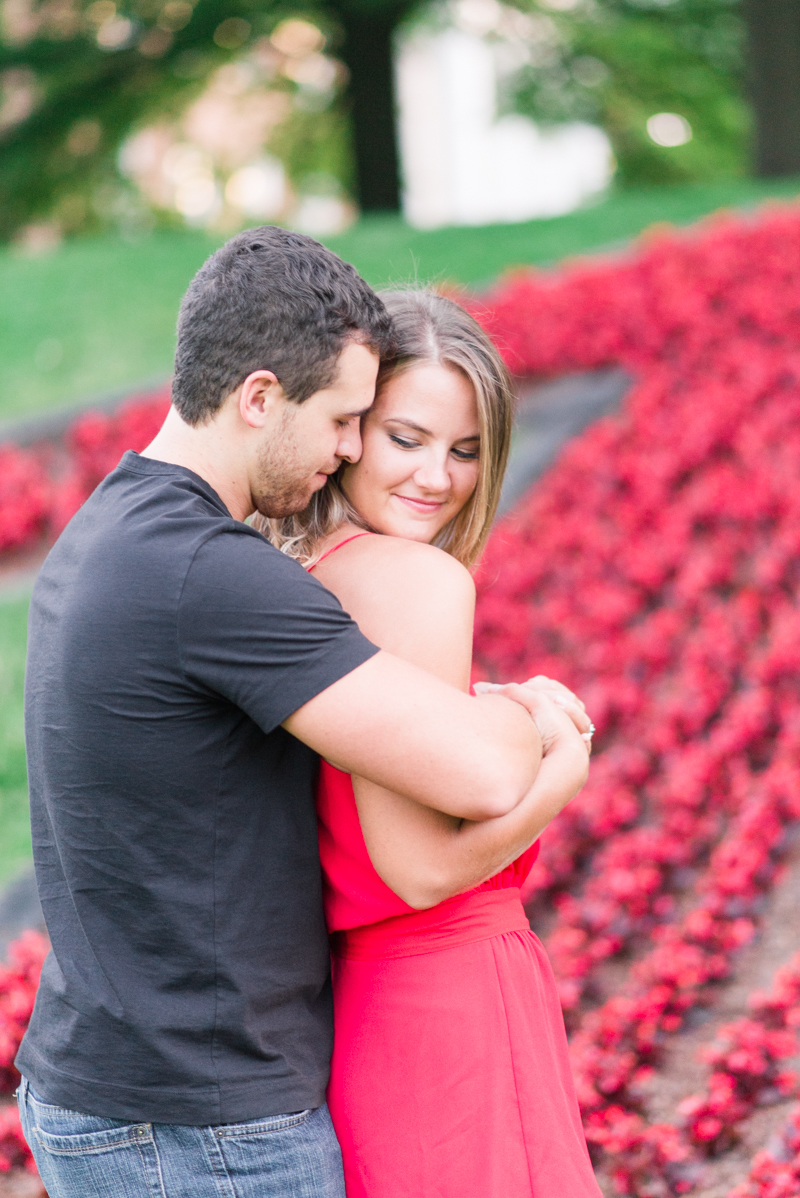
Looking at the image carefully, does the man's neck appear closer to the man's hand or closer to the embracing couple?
the embracing couple

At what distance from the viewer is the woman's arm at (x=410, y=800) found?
5.85ft

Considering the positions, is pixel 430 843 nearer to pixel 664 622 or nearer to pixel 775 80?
pixel 664 622

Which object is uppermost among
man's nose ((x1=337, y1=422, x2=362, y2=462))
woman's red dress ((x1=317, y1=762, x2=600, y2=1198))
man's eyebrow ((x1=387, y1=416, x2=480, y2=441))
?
man's nose ((x1=337, y1=422, x2=362, y2=462))

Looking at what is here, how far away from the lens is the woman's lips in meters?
2.26

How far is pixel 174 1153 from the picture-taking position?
1.72 metres

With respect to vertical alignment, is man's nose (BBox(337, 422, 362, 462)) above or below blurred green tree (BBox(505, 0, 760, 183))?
above

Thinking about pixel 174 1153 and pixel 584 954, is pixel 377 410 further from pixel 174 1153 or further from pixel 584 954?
pixel 584 954

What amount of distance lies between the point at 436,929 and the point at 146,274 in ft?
32.9

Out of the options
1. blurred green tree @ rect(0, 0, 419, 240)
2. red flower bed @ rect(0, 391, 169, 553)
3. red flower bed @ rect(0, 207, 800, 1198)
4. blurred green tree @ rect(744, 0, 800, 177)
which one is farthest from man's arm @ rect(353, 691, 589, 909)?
Result: blurred green tree @ rect(0, 0, 419, 240)

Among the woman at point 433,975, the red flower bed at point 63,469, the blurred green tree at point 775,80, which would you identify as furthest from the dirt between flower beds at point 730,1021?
the blurred green tree at point 775,80

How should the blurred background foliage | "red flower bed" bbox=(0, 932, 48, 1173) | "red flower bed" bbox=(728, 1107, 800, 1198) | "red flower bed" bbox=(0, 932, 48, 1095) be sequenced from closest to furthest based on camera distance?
"red flower bed" bbox=(728, 1107, 800, 1198), "red flower bed" bbox=(0, 932, 48, 1173), "red flower bed" bbox=(0, 932, 48, 1095), the blurred background foliage

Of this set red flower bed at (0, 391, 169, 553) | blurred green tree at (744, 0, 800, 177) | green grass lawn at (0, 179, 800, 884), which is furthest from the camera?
blurred green tree at (744, 0, 800, 177)

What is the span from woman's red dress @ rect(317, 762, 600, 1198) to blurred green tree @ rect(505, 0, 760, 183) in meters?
19.1

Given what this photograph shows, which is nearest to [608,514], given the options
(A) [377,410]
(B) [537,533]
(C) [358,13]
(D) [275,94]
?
(B) [537,533]
